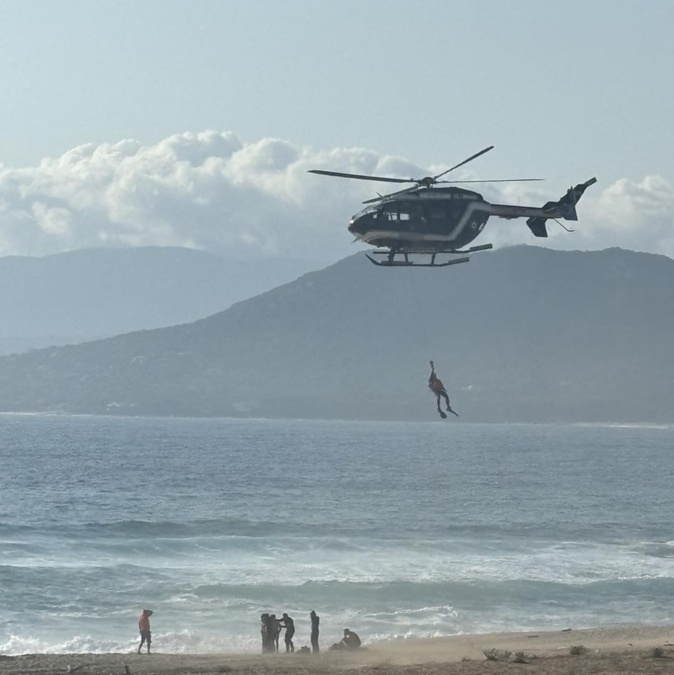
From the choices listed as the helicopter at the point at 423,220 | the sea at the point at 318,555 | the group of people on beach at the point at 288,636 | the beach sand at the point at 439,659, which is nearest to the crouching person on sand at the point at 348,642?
the group of people on beach at the point at 288,636

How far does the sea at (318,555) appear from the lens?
2046 inches

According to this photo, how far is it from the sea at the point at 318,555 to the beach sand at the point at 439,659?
280 centimetres

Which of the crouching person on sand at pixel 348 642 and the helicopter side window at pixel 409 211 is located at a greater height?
the helicopter side window at pixel 409 211

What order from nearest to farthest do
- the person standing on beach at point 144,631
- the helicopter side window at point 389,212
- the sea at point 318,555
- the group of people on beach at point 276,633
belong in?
the person standing on beach at point 144,631
the group of people on beach at point 276,633
the helicopter side window at point 389,212
the sea at point 318,555

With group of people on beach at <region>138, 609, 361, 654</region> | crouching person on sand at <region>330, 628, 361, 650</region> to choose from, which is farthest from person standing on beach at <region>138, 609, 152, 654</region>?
crouching person on sand at <region>330, 628, 361, 650</region>

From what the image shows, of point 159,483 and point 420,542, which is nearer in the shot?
point 420,542

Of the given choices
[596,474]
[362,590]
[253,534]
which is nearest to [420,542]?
[253,534]

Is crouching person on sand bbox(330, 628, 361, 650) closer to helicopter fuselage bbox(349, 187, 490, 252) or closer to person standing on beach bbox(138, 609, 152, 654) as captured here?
person standing on beach bbox(138, 609, 152, 654)

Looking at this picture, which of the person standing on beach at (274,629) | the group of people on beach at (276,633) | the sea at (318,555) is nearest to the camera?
the group of people on beach at (276,633)

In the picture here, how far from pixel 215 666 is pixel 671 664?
14508 millimetres

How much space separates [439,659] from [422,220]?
667 inches

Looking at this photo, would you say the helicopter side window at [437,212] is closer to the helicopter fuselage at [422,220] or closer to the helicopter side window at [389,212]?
the helicopter fuselage at [422,220]

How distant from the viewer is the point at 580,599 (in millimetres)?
57094

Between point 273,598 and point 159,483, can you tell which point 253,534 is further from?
point 159,483
